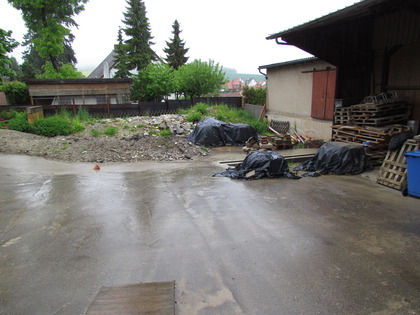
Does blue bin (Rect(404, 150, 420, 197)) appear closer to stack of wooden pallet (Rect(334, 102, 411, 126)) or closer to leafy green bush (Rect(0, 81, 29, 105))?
stack of wooden pallet (Rect(334, 102, 411, 126))

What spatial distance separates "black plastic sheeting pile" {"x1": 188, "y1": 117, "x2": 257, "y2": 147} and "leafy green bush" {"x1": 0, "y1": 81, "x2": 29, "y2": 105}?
52.1 ft

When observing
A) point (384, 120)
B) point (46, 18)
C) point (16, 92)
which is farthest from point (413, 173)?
point (46, 18)

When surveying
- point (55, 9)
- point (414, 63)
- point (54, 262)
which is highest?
point (55, 9)

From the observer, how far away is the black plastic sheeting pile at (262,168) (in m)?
7.91

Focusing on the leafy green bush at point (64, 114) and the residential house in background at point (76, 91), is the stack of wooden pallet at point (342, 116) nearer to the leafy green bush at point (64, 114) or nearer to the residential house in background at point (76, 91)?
the leafy green bush at point (64, 114)

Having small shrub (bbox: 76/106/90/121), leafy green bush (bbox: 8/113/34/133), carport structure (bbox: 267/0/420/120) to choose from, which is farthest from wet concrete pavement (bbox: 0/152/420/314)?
small shrub (bbox: 76/106/90/121)

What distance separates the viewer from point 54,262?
12.3 feet

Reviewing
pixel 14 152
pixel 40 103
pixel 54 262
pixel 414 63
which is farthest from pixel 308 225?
pixel 40 103

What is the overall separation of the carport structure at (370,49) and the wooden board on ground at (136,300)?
295 inches

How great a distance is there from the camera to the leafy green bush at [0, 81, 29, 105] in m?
20.8

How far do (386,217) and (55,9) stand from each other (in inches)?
1223

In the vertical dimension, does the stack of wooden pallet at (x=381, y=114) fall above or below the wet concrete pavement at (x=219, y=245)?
above

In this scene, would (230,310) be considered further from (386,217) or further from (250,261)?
(386,217)

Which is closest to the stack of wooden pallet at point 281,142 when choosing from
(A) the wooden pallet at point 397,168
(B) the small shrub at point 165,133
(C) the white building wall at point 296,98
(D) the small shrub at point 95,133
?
(C) the white building wall at point 296,98
